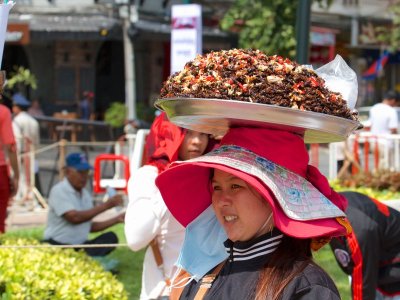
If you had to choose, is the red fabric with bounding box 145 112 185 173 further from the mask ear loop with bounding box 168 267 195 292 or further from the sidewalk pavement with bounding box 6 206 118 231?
the sidewalk pavement with bounding box 6 206 118 231

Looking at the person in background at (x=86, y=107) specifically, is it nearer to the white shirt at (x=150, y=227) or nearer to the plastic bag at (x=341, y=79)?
the white shirt at (x=150, y=227)

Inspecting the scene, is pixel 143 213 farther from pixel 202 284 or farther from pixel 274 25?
pixel 274 25

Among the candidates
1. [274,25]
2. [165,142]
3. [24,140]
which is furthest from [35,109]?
[165,142]

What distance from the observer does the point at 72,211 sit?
26.6 feet

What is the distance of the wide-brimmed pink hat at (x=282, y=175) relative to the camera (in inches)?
94.3

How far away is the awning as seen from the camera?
934 inches

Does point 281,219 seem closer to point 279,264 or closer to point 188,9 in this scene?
point 279,264

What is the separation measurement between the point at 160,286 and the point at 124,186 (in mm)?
4555

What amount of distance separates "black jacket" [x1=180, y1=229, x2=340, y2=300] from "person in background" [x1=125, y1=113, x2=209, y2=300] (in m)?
1.50

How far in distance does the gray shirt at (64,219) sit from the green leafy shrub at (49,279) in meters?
2.75

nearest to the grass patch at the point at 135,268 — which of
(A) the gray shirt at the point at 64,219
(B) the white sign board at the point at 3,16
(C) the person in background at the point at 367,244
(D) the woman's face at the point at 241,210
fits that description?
(A) the gray shirt at the point at 64,219

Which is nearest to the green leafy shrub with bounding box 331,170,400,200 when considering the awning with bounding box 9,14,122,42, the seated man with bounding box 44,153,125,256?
the seated man with bounding box 44,153,125,256

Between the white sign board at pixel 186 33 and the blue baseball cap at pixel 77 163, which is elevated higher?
the white sign board at pixel 186 33

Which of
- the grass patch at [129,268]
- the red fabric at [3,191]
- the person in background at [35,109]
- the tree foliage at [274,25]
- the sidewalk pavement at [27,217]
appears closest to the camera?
the red fabric at [3,191]
